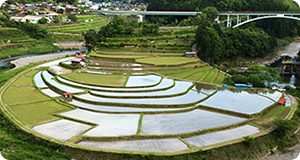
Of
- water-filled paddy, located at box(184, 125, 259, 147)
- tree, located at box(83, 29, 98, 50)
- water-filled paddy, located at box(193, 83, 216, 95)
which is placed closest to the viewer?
water-filled paddy, located at box(184, 125, 259, 147)

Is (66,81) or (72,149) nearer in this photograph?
(72,149)

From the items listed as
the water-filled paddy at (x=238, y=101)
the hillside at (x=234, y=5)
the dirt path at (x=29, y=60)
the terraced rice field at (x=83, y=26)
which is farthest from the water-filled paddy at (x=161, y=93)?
the hillside at (x=234, y=5)

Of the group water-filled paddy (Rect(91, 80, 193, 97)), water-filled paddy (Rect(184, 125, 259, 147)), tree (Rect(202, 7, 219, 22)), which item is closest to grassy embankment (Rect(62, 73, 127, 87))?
water-filled paddy (Rect(91, 80, 193, 97))

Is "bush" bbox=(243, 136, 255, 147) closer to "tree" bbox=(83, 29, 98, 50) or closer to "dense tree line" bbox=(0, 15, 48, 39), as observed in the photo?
"tree" bbox=(83, 29, 98, 50)

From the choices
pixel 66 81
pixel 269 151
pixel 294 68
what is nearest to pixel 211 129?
pixel 269 151

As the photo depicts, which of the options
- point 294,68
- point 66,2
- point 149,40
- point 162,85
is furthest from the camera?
point 66,2

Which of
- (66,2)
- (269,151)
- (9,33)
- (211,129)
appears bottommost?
(269,151)

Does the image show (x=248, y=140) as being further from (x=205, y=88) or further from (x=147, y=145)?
(x=205, y=88)

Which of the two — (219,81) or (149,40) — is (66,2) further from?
(219,81)
